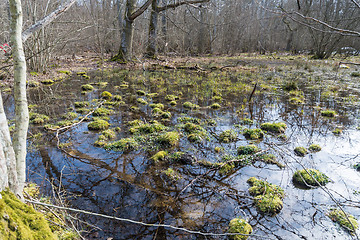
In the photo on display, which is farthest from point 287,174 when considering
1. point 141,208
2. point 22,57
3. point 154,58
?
point 154,58

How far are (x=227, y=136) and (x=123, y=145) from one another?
2.34 metres

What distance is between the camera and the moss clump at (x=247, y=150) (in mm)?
4504

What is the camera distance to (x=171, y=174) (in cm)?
374

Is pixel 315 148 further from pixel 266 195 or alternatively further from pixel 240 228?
pixel 240 228

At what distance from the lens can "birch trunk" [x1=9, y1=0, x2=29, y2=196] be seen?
1737 millimetres

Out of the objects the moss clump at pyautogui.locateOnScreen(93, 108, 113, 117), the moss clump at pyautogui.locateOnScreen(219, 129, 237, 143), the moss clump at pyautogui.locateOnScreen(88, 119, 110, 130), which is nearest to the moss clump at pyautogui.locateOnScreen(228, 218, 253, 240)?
the moss clump at pyautogui.locateOnScreen(219, 129, 237, 143)

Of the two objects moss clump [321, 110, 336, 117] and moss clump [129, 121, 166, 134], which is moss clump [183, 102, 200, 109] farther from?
moss clump [321, 110, 336, 117]

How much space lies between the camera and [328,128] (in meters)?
5.90

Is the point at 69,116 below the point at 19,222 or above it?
below

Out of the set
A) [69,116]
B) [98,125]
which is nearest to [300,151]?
[98,125]

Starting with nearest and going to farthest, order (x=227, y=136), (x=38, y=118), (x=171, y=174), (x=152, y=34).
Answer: (x=171, y=174)
(x=227, y=136)
(x=38, y=118)
(x=152, y=34)

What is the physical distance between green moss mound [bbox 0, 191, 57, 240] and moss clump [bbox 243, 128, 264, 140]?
4.50m

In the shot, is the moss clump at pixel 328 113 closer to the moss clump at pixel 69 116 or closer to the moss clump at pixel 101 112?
the moss clump at pixel 101 112

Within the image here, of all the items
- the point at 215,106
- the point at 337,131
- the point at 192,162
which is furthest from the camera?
the point at 215,106
